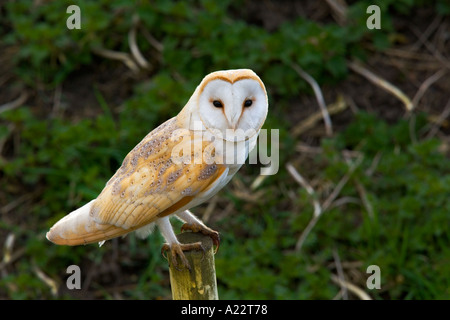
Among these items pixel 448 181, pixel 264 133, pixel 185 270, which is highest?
pixel 264 133

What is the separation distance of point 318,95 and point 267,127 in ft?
1.94

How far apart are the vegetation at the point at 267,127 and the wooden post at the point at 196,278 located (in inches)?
52.5

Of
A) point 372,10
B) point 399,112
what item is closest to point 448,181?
point 399,112

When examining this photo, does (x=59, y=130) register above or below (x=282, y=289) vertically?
above

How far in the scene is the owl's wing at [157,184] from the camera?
2693 mm

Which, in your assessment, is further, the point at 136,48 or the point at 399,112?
the point at 136,48

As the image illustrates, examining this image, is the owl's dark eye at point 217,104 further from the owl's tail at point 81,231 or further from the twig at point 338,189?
the twig at point 338,189

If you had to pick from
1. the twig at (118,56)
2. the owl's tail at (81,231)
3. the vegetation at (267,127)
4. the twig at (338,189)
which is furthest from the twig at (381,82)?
the owl's tail at (81,231)

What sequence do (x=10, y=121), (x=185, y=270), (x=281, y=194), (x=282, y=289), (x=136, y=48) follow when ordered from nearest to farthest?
(x=185, y=270) → (x=282, y=289) → (x=281, y=194) → (x=10, y=121) → (x=136, y=48)

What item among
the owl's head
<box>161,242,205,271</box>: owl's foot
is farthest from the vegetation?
the owl's head

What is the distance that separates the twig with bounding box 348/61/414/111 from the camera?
5.48 m

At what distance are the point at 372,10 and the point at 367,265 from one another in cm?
230

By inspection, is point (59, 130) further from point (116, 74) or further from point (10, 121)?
point (116, 74)

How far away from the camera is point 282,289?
4.23 m
